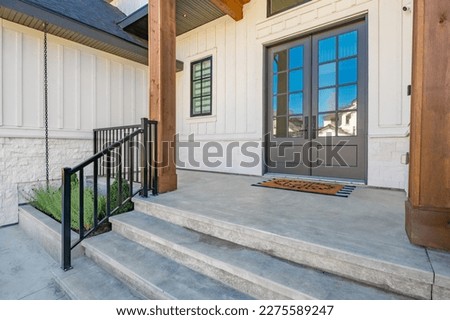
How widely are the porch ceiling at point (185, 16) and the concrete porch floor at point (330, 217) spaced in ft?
11.0

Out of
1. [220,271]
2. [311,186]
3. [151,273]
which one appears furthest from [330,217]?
[151,273]

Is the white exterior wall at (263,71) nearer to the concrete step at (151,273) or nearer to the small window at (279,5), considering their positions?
the small window at (279,5)

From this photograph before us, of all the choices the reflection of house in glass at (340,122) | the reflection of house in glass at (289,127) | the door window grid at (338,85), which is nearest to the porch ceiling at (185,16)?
the door window grid at (338,85)

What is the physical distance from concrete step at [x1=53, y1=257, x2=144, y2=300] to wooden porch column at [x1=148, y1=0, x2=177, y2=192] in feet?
3.52

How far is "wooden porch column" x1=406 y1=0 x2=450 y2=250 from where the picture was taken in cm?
121

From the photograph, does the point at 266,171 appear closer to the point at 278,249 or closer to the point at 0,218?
the point at 278,249

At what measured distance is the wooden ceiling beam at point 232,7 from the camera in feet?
12.7

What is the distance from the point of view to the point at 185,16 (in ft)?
14.9

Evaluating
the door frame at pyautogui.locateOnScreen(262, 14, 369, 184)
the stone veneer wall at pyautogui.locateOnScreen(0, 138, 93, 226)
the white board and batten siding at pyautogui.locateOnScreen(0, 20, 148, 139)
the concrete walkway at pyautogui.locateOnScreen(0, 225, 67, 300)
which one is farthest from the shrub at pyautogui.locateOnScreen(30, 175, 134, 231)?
the door frame at pyautogui.locateOnScreen(262, 14, 369, 184)

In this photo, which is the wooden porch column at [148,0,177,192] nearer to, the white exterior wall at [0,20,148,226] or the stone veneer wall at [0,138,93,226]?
the white exterior wall at [0,20,148,226]

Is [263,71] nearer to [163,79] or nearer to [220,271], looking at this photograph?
[163,79]
